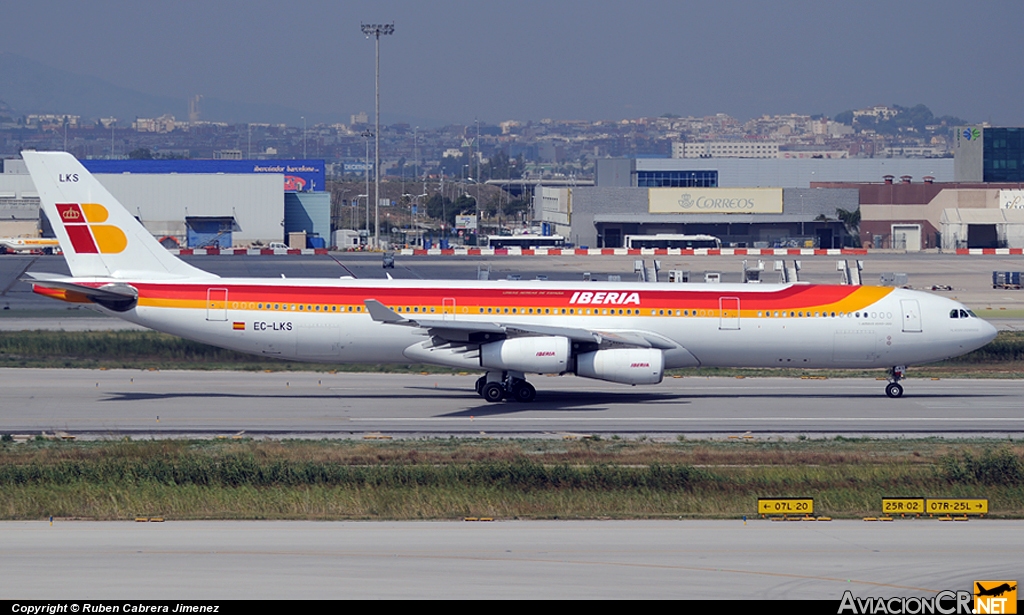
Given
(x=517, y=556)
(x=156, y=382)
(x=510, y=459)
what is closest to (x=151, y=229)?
(x=156, y=382)

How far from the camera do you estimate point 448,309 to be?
36.6 metres

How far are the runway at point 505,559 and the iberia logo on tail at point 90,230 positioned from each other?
18.8 meters

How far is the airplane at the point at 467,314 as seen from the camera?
119ft

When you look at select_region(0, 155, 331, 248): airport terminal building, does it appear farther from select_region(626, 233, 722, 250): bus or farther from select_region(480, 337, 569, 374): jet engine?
select_region(480, 337, 569, 374): jet engine

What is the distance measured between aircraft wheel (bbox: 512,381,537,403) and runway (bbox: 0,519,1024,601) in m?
15.8

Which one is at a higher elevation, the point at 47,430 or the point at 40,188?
the point at 40,188

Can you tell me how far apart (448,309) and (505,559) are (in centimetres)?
1955

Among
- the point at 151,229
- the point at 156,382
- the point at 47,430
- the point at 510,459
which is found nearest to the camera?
the point at 510,459

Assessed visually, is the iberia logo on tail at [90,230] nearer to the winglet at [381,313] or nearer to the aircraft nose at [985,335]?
the winglet at [381,313]

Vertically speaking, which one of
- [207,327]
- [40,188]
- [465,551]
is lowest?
[465,551]

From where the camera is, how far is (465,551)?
1802 centimetres

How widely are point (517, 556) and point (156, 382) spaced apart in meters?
24.8

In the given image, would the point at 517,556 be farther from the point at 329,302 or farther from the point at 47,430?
the point at 329,302

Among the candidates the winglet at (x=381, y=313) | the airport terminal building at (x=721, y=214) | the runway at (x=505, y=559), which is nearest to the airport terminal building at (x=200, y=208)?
the airport terminal building at (x=721, y=214)
